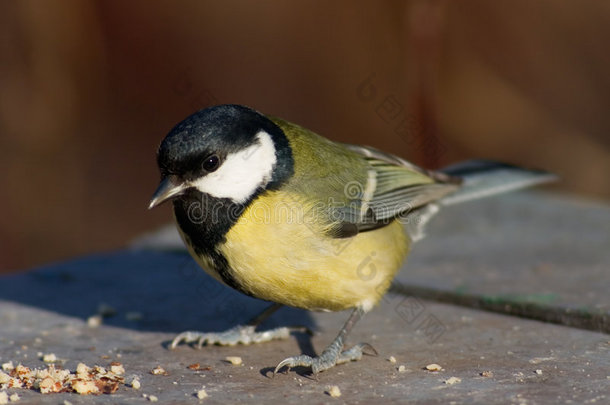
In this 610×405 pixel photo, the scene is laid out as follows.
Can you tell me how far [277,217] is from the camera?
8.93ft

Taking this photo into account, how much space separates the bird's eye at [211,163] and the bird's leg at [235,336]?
2.24 ft

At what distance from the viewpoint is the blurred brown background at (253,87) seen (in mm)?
7117

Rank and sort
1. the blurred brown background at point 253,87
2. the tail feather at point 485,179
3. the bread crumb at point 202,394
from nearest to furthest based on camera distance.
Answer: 1. the bread crumb at point 202,394
2. the tail feather at point 485,179
3. the blurred brown background at point 253,87

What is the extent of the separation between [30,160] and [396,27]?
149 inches

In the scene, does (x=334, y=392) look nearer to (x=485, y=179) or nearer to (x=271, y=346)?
(x=271, y=346)

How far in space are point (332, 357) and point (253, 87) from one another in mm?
6341

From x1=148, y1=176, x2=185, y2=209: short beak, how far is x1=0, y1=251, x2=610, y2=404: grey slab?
551mm

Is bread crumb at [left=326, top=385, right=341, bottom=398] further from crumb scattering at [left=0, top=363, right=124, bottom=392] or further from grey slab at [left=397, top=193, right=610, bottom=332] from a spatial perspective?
grey slab at [left=397, top=193, right=610, bottom=332]

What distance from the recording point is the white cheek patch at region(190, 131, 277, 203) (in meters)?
2.67

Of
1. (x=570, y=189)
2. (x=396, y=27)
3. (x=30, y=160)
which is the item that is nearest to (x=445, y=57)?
(x=396, y=27)

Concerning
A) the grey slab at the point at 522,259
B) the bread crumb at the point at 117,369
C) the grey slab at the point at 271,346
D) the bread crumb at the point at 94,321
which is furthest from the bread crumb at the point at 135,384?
the grey slab at the point at 522,259

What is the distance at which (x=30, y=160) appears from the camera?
718 cm

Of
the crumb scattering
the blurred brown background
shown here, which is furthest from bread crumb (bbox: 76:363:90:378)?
the blurred brown background

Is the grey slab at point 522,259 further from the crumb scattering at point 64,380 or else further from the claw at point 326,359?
the crumb scattering at point 64,380
